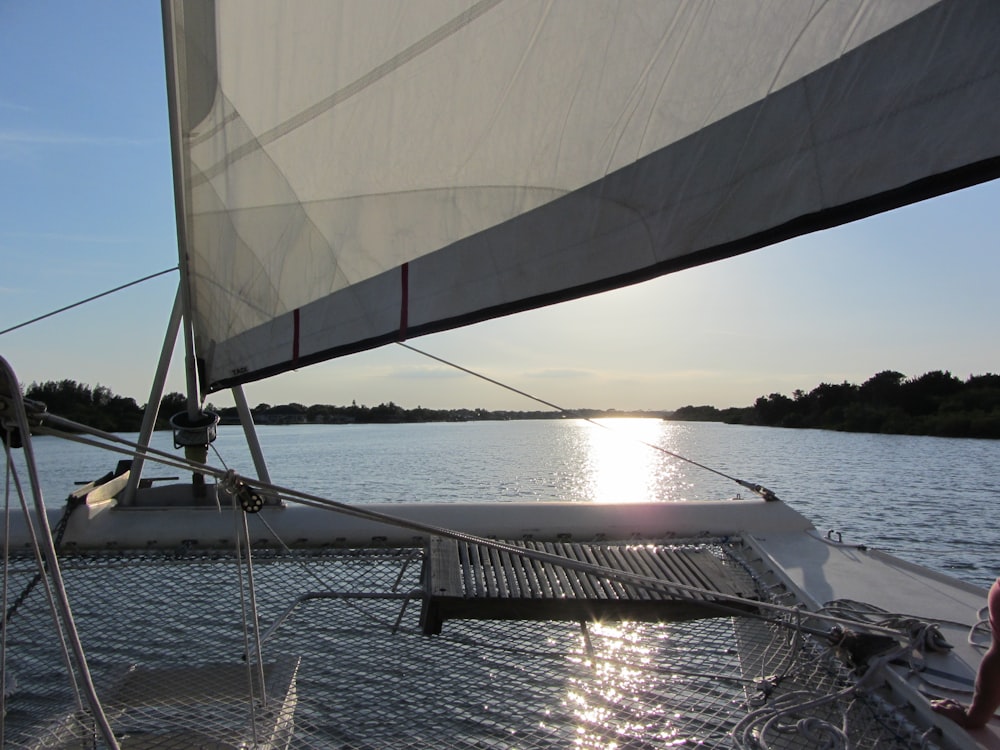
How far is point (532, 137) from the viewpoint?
2580 mm

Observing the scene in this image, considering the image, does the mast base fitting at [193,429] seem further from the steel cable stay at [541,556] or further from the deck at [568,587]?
the steel cable stay at [541,556]

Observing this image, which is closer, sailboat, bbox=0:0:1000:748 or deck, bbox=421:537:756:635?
sailboat, bbox=0:0:1000:748

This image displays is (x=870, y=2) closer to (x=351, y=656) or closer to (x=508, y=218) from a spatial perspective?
(x=508, y=218)

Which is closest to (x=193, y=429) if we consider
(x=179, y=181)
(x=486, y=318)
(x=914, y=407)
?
(x=179, y=181)

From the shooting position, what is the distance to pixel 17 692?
3535 mm

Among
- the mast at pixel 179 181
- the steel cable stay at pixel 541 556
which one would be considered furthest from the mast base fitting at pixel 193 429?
the steel cable stay at pixel 541 556

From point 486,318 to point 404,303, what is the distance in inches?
14.6

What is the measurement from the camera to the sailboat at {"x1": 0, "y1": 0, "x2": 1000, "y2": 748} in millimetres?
2037

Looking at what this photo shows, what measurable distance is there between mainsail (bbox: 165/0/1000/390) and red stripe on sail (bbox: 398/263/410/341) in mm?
15

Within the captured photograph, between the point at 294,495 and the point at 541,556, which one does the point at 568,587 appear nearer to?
the point at 541,556

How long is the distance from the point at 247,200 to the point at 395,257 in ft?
3.99

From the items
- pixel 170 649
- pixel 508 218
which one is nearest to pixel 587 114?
pixel 508 218

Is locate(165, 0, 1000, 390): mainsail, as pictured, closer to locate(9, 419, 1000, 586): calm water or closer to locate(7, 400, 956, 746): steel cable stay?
locate(7, 400, 956, 746): steel cable stay

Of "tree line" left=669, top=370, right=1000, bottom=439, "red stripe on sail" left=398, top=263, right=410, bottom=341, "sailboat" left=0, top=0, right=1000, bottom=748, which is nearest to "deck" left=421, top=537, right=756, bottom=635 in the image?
"sailboat" left=0, top=0, right=1000, bottom=748
